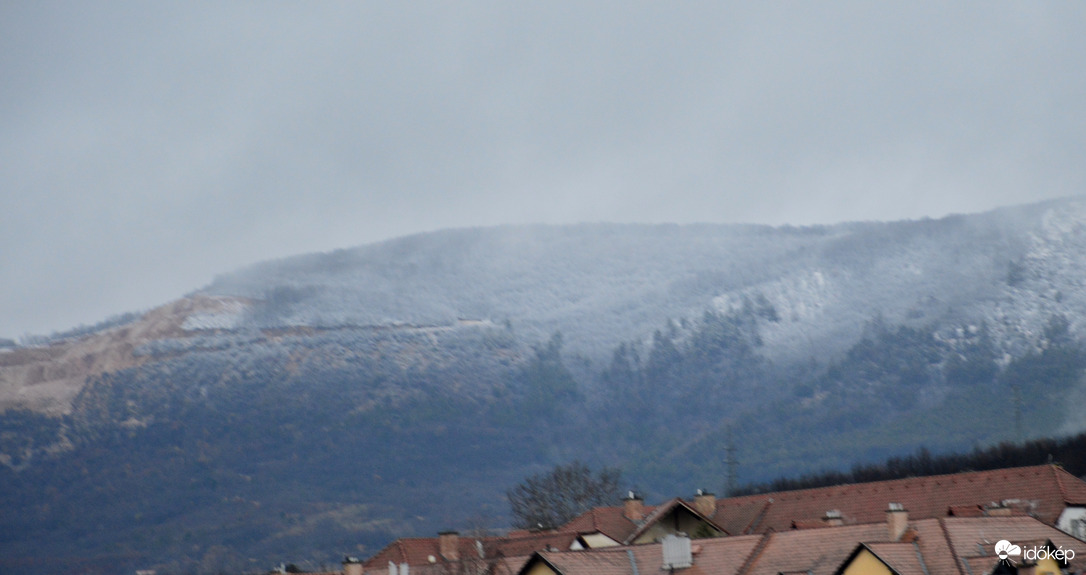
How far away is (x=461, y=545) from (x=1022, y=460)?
64334mm

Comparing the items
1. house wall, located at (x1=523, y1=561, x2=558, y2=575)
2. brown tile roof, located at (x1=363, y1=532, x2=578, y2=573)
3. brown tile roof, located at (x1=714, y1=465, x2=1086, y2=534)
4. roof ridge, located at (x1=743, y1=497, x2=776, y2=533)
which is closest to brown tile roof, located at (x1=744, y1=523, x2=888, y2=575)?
house wall, located at (x1=523, y1=561, x2=558, y2=575)

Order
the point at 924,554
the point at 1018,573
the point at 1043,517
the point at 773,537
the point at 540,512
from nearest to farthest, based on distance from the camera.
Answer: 1. the point at 1018,573
2. the point at 924,554
3. the point at 773,537
4. the point at 1043,517
5. the point at 540,512

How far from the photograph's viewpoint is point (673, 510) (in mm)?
76188

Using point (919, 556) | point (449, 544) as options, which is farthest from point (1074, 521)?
point (449, 544)

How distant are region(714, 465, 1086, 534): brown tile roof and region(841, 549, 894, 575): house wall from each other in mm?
21837

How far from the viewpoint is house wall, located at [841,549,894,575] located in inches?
1934

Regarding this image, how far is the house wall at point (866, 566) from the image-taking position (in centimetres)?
4912

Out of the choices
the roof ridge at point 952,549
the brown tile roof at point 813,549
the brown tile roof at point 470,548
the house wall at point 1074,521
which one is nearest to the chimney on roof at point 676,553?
the brown tile roof at point 813,549

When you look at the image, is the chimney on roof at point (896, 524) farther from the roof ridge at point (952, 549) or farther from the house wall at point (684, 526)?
the house wall at point (684, 526)

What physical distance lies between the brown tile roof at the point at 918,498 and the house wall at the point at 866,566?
860 inches

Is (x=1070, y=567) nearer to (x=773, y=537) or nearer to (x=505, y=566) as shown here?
(x=773, y=537)

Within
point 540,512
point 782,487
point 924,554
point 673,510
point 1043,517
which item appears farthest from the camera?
point 782,487

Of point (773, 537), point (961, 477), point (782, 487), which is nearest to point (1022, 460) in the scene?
point (782, 487)

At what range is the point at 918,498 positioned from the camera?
77.6m
